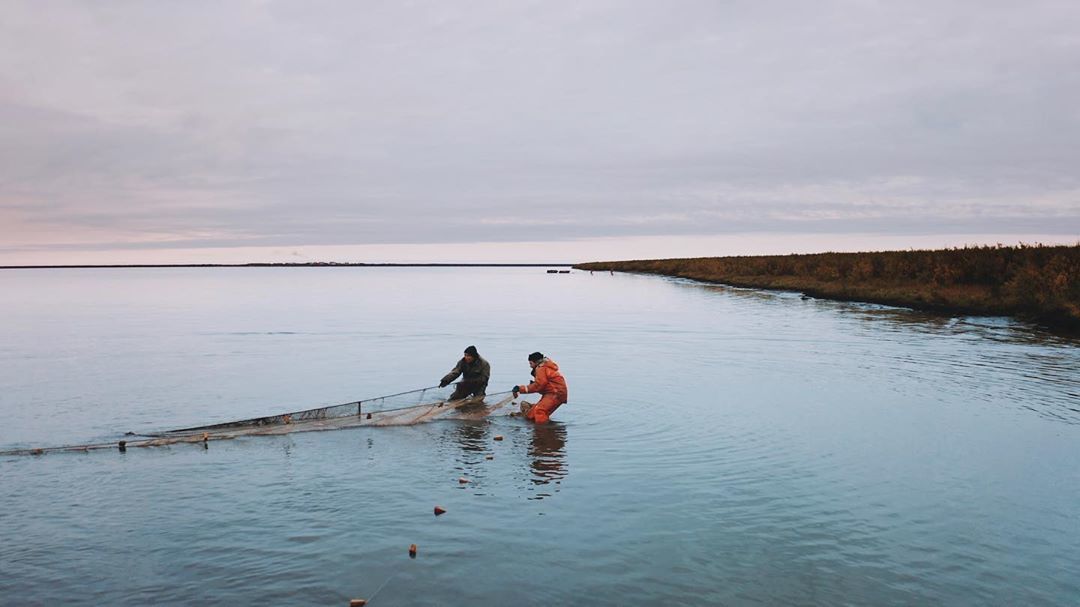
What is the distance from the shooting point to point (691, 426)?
63.0 feet

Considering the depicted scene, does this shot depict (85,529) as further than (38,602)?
Yes

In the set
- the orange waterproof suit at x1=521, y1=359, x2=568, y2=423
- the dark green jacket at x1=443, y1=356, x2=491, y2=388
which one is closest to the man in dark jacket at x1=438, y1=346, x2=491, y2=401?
the dark green jacket at x1=443, y1=356, x2=491, y2=388

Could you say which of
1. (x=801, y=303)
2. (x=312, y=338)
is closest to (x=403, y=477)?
(x=312, y=338)

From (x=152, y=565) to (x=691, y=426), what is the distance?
12.8 metres

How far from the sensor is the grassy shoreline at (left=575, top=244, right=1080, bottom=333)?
44594 millimetres

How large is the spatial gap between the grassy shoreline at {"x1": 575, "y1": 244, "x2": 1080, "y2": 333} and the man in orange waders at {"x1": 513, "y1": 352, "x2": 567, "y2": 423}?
112 ft

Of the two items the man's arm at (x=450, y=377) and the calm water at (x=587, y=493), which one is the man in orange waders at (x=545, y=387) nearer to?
the calm water at (x=587, y=493)

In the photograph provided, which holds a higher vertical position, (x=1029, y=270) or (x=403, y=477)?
(x=1029, y=270)

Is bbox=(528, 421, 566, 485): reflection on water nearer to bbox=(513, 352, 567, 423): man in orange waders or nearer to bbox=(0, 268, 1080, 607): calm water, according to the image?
bbox=(0, 268, 1080, 607): calm water

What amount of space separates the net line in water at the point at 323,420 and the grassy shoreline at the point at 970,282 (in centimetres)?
3552

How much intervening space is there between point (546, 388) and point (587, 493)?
6.00m

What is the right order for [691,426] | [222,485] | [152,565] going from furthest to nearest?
[691,426] → [222,485] → [152,565]

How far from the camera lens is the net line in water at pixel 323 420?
Result: 1672 centimetres

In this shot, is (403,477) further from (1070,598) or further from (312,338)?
(312,338)
